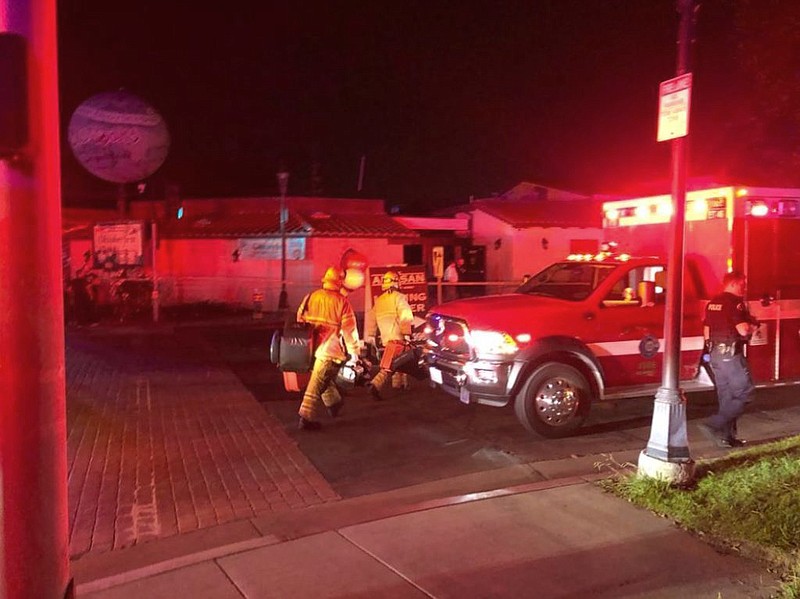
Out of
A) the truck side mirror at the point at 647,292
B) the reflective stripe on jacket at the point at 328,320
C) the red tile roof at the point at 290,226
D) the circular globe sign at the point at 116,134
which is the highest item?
the circular globe sign at the point at 116,134

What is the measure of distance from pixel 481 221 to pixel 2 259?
80.3 ft

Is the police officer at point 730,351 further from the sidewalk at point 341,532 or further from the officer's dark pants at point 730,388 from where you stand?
the sidewalk at point 341,532

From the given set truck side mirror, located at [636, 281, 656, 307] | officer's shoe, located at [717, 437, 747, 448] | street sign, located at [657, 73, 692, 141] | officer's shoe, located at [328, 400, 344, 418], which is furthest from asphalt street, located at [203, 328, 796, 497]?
street sign, located at [657, 73, 692, 141]

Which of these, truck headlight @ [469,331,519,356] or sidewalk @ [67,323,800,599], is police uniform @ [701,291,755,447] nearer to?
sidewalk @ [67,323,800,599]

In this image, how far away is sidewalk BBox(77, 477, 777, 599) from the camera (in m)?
4.39

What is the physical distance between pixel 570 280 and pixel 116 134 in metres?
10.5

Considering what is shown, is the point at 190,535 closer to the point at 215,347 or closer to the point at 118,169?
the point at 215,347

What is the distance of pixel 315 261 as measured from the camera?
23156mm

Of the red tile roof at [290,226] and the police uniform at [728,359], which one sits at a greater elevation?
the red tile roof at [290,226]

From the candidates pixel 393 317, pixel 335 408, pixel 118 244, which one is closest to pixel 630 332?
pixel 393 317

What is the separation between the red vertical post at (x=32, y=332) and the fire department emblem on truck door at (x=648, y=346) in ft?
22.2

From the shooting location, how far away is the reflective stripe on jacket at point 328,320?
817 centimetres

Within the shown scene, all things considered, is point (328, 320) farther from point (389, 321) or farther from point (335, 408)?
point (389, 321)

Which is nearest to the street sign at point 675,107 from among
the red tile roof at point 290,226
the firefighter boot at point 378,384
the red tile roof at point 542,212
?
the firefighter boot at point 378,384
